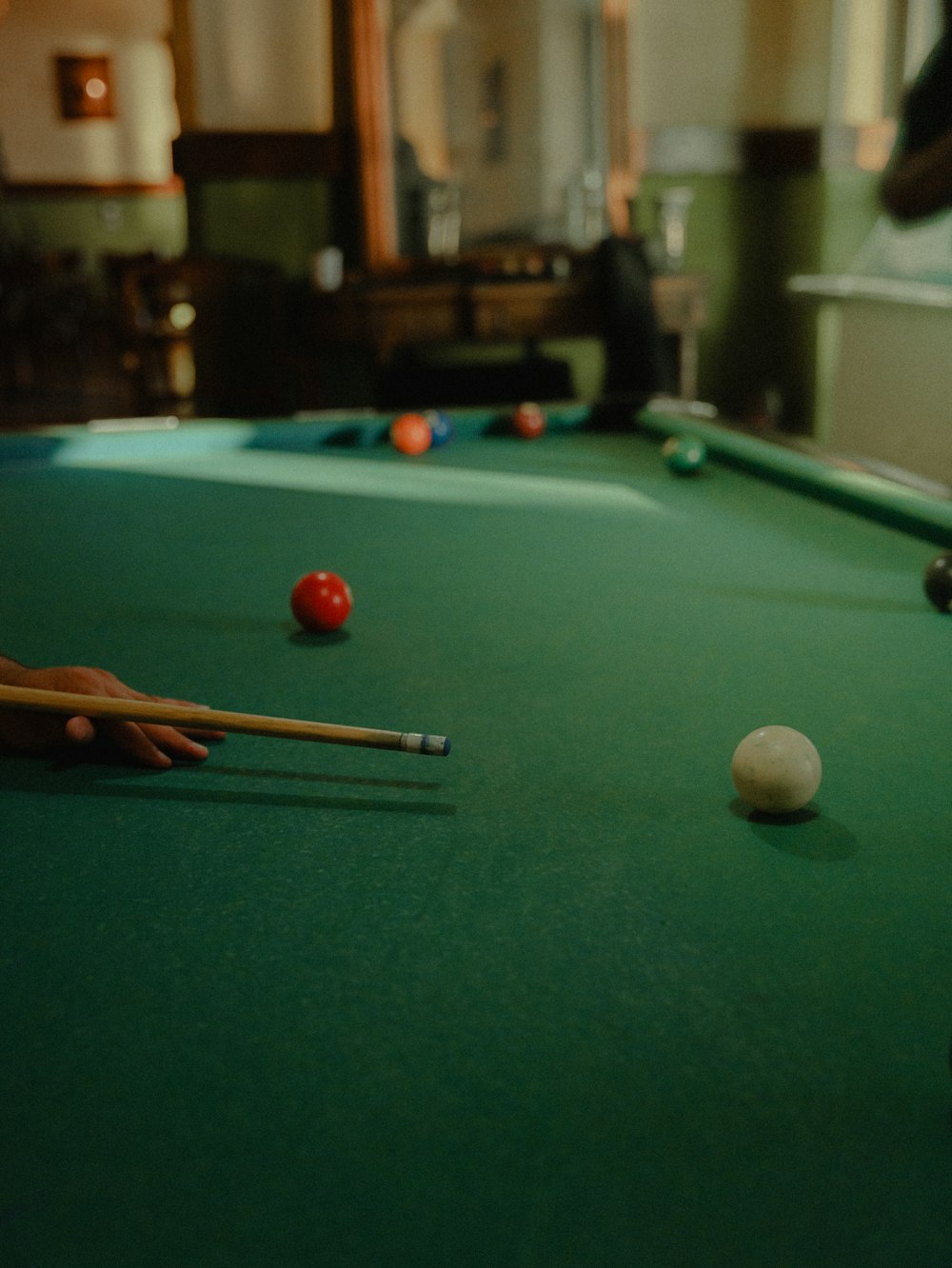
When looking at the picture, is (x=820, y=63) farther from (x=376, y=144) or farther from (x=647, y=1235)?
(x=647, y=1235)

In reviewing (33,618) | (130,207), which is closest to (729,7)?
(33,618)

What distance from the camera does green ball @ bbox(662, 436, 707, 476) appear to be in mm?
2568

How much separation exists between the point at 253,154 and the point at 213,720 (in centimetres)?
453

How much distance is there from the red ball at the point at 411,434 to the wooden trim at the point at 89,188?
933 cm

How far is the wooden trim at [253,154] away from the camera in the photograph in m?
5.02

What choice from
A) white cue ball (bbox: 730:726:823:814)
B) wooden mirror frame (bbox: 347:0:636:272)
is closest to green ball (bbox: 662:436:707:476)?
white cue ball (bbox: 730:726:823:814)

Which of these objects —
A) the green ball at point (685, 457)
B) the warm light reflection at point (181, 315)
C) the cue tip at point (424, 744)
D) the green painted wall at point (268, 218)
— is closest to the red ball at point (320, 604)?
the cue tip at point (424, 744)

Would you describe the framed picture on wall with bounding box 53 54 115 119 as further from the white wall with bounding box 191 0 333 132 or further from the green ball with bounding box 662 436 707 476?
the green ball with bounding box 662 436 707 476

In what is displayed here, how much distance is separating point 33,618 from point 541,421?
5.53ft

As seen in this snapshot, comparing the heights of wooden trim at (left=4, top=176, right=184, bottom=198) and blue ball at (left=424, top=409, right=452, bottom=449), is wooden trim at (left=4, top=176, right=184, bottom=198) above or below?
above

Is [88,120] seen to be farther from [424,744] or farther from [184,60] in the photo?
[424,744]

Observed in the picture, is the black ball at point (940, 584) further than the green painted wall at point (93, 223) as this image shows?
No

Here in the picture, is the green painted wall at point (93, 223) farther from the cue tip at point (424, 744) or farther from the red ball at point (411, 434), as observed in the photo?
the cue tip at point (424, 744)

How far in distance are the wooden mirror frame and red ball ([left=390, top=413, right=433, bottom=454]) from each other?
230 centimetres
